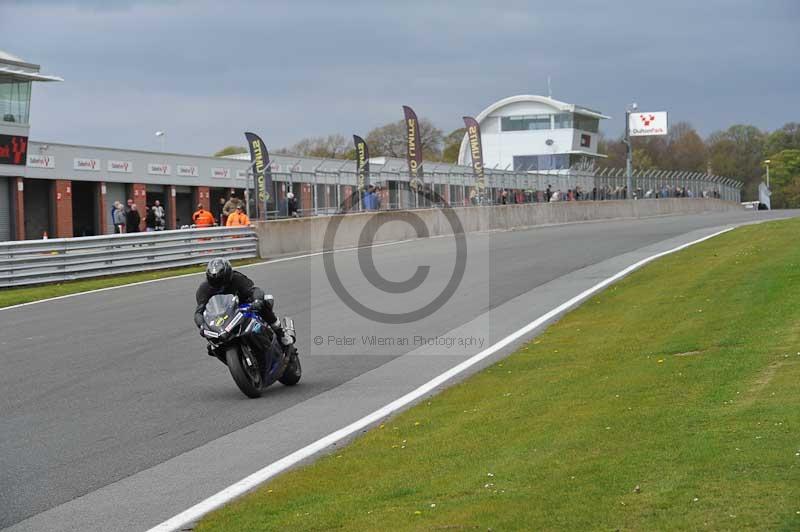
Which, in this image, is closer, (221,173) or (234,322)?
(234,322)

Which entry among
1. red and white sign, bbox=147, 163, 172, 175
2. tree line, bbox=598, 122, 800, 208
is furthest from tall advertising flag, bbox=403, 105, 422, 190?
tree line, bbox=598, 122, 800, 208

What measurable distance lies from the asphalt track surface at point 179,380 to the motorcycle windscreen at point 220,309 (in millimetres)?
819

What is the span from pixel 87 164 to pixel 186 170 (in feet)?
22.8

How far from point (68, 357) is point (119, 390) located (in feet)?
8.66

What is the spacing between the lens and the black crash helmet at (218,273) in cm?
1082

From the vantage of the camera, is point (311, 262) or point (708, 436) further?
point (311, 262)

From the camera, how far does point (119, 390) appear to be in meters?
11.4

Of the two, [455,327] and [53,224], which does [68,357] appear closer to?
[455,327]

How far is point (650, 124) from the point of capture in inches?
4916

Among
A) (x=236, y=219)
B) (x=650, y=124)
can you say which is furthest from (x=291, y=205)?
(x=650, y=124)

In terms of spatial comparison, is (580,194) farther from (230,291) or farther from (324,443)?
(324,443)

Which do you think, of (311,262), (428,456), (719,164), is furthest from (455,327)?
(719,164)

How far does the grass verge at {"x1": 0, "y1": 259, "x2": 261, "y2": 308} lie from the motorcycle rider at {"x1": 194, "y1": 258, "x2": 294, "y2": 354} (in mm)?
10412

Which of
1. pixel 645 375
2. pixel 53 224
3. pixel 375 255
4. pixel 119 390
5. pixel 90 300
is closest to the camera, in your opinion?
pixel 645 375
